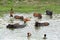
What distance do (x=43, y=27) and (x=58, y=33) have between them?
3.12 m

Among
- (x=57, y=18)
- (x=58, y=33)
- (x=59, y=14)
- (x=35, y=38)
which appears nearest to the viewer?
(x=35, y=38)

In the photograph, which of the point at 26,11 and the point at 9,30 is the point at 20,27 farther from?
the point at 26,11

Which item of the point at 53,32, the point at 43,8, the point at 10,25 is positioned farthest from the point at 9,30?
the point at 43,8

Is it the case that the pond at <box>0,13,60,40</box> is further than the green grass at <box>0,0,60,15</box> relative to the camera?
No

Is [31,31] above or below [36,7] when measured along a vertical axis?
above

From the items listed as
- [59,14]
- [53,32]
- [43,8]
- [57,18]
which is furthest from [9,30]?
[43,8]

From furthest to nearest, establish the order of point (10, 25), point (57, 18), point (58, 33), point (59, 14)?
point (59, 14), point (57, 18), point (10, 25), point (58, 33)

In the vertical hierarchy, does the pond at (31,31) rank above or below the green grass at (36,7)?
above

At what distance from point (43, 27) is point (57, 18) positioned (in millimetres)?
5151

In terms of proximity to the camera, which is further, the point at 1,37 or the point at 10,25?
the point at 10,25

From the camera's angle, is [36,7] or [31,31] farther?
[36,7]

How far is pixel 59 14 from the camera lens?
135 ft

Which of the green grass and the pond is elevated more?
the pond

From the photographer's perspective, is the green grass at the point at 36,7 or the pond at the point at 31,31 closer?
the pond at the point at 31,31
